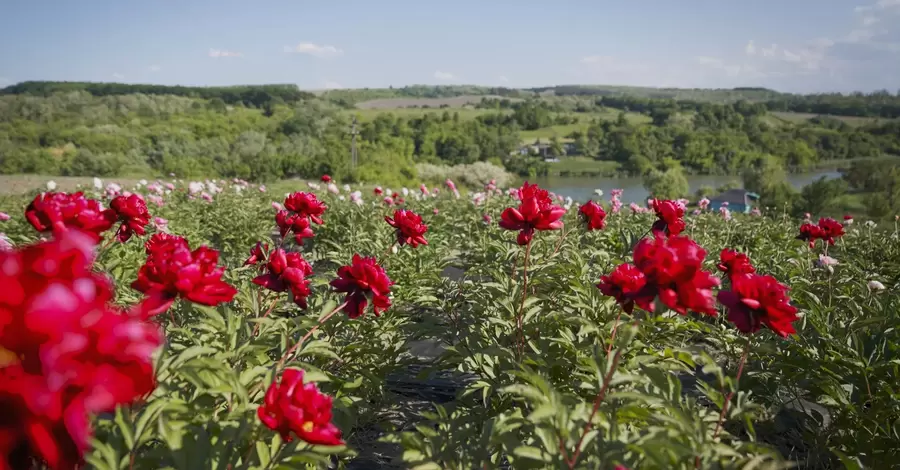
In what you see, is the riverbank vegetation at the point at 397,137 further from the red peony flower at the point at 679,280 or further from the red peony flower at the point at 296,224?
the red peony flower at the point at 679,280

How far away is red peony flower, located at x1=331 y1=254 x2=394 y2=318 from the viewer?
1.63 meters

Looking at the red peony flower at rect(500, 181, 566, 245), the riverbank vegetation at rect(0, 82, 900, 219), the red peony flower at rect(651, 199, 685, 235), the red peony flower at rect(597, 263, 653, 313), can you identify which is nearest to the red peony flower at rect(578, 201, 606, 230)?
the red peony flower at rect(651, 199, 685, 235)

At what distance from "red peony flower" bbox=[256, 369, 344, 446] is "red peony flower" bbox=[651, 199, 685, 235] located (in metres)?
1.79

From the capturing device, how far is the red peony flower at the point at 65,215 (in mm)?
1444

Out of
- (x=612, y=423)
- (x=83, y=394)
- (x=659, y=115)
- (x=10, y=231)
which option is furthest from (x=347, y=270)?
(x=659, y=115)

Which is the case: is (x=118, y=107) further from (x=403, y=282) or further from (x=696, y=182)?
(x=696, y=182)

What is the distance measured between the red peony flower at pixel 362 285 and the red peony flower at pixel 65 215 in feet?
2.33

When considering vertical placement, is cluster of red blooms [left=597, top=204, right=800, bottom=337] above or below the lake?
above

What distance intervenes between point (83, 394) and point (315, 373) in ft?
2.70

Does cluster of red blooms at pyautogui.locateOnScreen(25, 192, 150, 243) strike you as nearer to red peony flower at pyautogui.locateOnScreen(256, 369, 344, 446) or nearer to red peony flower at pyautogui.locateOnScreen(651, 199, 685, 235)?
red peony flower at pyautogui.locateOnScreen(256, 369, 344, 446)

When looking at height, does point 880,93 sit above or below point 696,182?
above

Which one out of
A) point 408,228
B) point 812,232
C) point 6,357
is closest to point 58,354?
point 6,357

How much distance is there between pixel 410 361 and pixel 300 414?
4.69 ft

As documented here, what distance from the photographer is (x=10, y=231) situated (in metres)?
4.50
